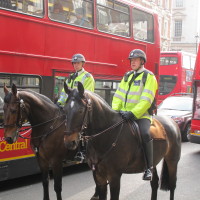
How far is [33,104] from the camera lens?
514 cm

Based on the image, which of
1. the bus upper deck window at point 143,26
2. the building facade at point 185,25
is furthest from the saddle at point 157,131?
the building facade at point 185,25

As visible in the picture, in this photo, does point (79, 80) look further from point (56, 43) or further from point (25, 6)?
point (25, 6)

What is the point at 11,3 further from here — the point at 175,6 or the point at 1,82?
the point at 175,6

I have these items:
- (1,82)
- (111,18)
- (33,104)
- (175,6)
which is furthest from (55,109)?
(175,6)

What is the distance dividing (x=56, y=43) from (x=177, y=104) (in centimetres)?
792

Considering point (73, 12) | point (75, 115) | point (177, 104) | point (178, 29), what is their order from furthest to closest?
1. point (178, 29)
2. point (177, 104)
3. point (73, 12)
4. point (75, 115)

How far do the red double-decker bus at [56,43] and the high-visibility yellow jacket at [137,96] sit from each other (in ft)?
8.03

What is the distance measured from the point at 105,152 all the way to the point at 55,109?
1.66 m

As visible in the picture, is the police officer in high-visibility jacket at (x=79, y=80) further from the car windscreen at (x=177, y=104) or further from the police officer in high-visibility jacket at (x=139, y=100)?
the car windscreen at (x=177, y=104)

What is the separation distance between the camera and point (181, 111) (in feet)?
43.7

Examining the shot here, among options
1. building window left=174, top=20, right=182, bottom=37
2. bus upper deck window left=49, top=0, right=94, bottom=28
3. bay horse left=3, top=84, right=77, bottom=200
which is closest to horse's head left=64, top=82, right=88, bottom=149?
bay horse left=3, top=84, right=77, bottom=200

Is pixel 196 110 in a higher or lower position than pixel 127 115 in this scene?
lower

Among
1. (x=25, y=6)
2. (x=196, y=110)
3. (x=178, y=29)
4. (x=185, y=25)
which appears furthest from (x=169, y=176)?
(x=185, y=25)

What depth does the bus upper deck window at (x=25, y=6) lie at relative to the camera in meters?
6.25
